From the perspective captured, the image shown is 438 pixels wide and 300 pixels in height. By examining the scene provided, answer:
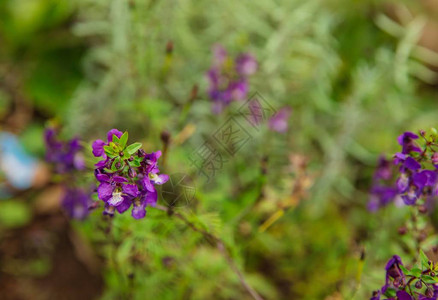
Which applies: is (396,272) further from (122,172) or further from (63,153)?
(63,153)

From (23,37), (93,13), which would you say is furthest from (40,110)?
(93,13)

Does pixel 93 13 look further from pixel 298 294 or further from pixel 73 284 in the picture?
pixel 298 294

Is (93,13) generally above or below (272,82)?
above

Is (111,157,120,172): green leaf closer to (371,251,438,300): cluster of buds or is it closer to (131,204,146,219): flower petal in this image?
(131,204,146,219): flower petal

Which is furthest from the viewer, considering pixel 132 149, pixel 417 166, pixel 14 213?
pixel 14 213

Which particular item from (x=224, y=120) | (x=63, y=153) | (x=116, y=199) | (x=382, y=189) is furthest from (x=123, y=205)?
(x=224, y=120)


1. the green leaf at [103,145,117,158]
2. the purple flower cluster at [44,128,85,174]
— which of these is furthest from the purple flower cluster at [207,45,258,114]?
the green leaf at [103,145,117,158]
